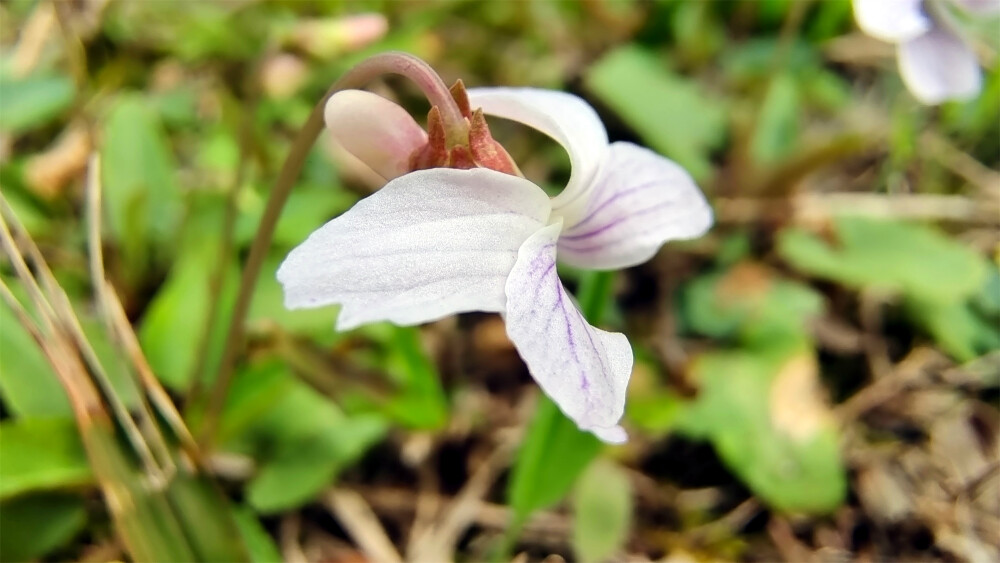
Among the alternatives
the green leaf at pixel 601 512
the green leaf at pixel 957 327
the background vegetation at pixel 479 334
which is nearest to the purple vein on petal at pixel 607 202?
the background vegetation at pixel 479 334

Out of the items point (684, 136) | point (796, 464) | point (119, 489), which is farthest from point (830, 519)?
point (119, 489)

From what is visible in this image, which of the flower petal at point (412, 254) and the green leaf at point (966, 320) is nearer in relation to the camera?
the flower petal at point (412, 254)

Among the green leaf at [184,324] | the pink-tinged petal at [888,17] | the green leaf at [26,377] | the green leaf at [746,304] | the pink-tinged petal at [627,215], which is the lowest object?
the green leaf at [746,304]

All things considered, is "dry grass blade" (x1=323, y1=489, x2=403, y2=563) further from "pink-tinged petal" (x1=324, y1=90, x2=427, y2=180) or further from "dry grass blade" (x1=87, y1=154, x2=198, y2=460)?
"pink-tinged petal" (x1=324, y1=90, x2=427, y2=180)

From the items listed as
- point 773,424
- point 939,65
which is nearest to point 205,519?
point 773,424

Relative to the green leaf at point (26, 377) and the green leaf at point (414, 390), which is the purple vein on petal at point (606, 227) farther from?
the green leaf at point (26, 377)

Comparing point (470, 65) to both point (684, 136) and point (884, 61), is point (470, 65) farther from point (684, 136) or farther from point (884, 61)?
point (884, 61)
